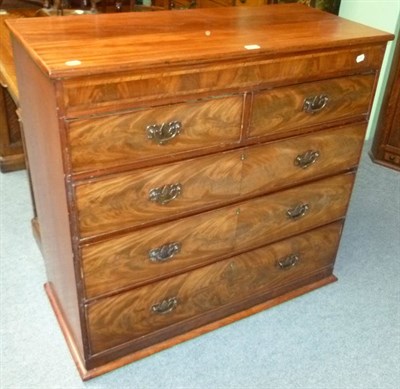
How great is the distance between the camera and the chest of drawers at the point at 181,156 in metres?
1.14

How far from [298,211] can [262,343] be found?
1.50ft

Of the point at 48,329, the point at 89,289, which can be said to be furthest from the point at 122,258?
the point at 48,329

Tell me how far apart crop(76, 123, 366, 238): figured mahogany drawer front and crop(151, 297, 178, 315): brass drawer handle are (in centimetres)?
31

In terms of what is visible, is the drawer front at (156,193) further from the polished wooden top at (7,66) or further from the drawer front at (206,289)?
the polished wooden top at (7,66)

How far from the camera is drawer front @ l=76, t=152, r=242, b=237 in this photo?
1210 millimetres

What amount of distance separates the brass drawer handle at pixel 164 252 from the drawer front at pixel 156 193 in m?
0.10

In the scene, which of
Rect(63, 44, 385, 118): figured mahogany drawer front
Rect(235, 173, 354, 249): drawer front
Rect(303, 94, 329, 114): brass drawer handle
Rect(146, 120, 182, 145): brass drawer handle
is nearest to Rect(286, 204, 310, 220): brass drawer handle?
Rect(235, 173, 354, 249): drawer front

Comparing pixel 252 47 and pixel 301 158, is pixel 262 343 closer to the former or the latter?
pixel 301 158

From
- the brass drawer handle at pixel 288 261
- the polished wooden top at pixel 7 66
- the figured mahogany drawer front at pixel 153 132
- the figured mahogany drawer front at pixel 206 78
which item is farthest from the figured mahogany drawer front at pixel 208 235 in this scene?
the polished wooden top at pixel 7 66

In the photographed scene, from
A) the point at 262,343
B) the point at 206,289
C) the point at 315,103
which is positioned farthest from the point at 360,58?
the point at 262,343

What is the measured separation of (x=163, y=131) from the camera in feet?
3.99

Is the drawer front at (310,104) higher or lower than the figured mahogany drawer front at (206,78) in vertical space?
lower

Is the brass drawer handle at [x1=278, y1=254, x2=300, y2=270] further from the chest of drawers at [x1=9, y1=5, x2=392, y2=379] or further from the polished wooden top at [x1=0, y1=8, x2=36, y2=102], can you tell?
the polished wooden top at [x1=0, y1=8, x2=36, y2=102]

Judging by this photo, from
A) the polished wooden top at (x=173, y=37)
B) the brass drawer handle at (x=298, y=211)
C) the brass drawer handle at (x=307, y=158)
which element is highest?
the polished wooden top at (x=173, y=37)
